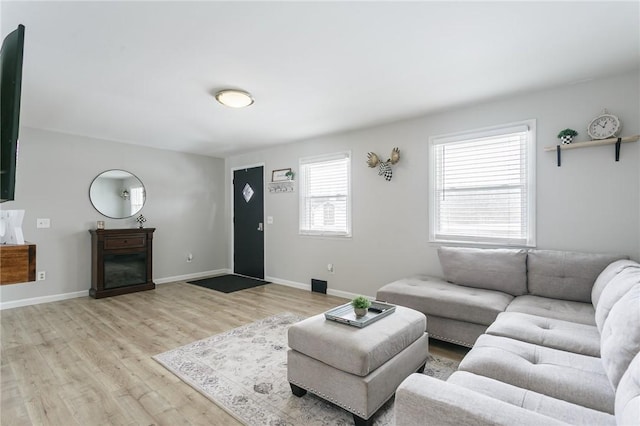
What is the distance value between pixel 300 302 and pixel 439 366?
7.19 feet

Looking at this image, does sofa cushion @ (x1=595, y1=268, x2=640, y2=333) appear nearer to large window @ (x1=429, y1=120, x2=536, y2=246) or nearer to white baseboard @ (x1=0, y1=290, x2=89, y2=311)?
large window @ (x1=429, y1=120, x2=536, y2=246)

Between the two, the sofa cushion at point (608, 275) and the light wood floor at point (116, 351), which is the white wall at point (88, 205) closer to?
the light wood floor at point (116, 351)

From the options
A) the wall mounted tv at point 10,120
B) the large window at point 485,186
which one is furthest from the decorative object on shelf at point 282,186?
the wall mounted tv at point 10,120

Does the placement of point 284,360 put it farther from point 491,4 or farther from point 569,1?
point 569,1

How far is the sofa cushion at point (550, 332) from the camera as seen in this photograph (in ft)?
5.63

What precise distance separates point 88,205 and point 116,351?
298cm

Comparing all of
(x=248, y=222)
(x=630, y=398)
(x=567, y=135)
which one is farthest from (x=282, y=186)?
(x=630, y=398)

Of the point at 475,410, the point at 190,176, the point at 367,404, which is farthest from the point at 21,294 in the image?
the point at 475,410

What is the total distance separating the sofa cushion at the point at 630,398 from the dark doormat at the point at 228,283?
4.64 m

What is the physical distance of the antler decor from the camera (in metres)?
3.90

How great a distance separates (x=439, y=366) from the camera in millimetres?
2461

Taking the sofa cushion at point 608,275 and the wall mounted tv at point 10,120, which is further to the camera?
the sofa cushion at point 608,275

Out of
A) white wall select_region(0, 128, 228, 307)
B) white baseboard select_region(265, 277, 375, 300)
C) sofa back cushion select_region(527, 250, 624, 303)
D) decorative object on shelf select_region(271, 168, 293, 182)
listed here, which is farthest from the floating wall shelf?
white wall select_region(0, 128, 228, 307)

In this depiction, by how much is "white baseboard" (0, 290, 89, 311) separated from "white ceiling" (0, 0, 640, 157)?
2593mm
